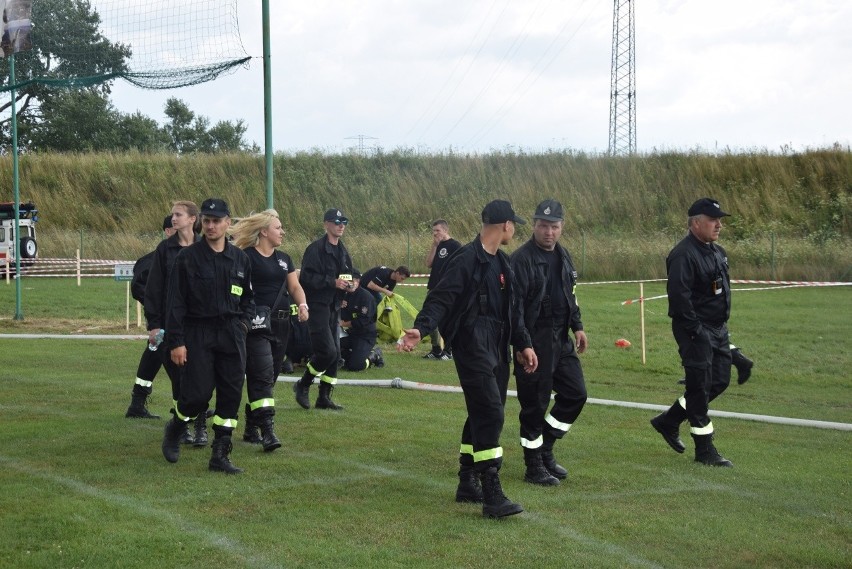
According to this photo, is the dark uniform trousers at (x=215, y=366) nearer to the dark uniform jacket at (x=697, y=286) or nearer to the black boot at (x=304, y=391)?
the black boot at (x=304, y=391)

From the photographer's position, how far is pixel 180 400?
847 cm

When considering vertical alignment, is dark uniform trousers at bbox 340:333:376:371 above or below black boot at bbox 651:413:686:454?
above

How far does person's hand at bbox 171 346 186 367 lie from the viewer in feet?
26.5

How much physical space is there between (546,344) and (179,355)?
109 inches

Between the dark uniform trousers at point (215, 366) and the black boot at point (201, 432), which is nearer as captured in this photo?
the dark uniform trousers at point (215, 366)

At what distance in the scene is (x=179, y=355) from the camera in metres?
8.09

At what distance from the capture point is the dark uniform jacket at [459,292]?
7234mm

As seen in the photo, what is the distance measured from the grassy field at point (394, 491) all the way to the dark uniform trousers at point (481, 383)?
45 cm

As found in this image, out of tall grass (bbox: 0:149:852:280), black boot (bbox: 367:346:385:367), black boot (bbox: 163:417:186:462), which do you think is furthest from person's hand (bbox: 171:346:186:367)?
tall grass (bbox: 0:149:852:280)

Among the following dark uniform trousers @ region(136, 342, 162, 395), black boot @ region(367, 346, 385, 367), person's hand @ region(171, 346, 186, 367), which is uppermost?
person's hand @ region(171, 346, 186, 367)

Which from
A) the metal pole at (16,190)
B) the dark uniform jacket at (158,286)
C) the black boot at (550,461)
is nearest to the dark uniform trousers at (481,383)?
the black boot at (550,461)

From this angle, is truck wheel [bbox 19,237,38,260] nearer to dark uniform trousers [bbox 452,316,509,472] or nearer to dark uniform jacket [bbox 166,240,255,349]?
dark uniform jacket [bbox 166,240,255,349]

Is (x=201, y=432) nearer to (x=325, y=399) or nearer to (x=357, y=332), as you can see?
(x=325, y=399)

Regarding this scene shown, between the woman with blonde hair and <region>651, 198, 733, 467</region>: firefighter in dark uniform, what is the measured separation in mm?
3365
